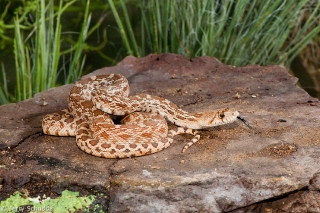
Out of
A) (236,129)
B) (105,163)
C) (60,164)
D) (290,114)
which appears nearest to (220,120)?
(236,129)

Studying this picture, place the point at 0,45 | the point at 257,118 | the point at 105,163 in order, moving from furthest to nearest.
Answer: the point at 0,45 < the point at 257,118 < the point at 105,163

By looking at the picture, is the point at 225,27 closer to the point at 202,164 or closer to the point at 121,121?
the point at 121,121

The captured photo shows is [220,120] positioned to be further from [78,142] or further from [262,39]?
[262,39]

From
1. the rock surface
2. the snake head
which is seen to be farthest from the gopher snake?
the rock surface

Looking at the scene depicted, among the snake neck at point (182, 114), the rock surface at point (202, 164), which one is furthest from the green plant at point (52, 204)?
the snake neck at point (182, 114)

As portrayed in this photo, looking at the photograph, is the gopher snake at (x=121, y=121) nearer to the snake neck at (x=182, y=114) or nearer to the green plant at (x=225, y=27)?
the snake neck at (x=182, y=114)

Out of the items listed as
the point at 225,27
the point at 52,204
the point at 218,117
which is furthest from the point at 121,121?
the point at 225,27
